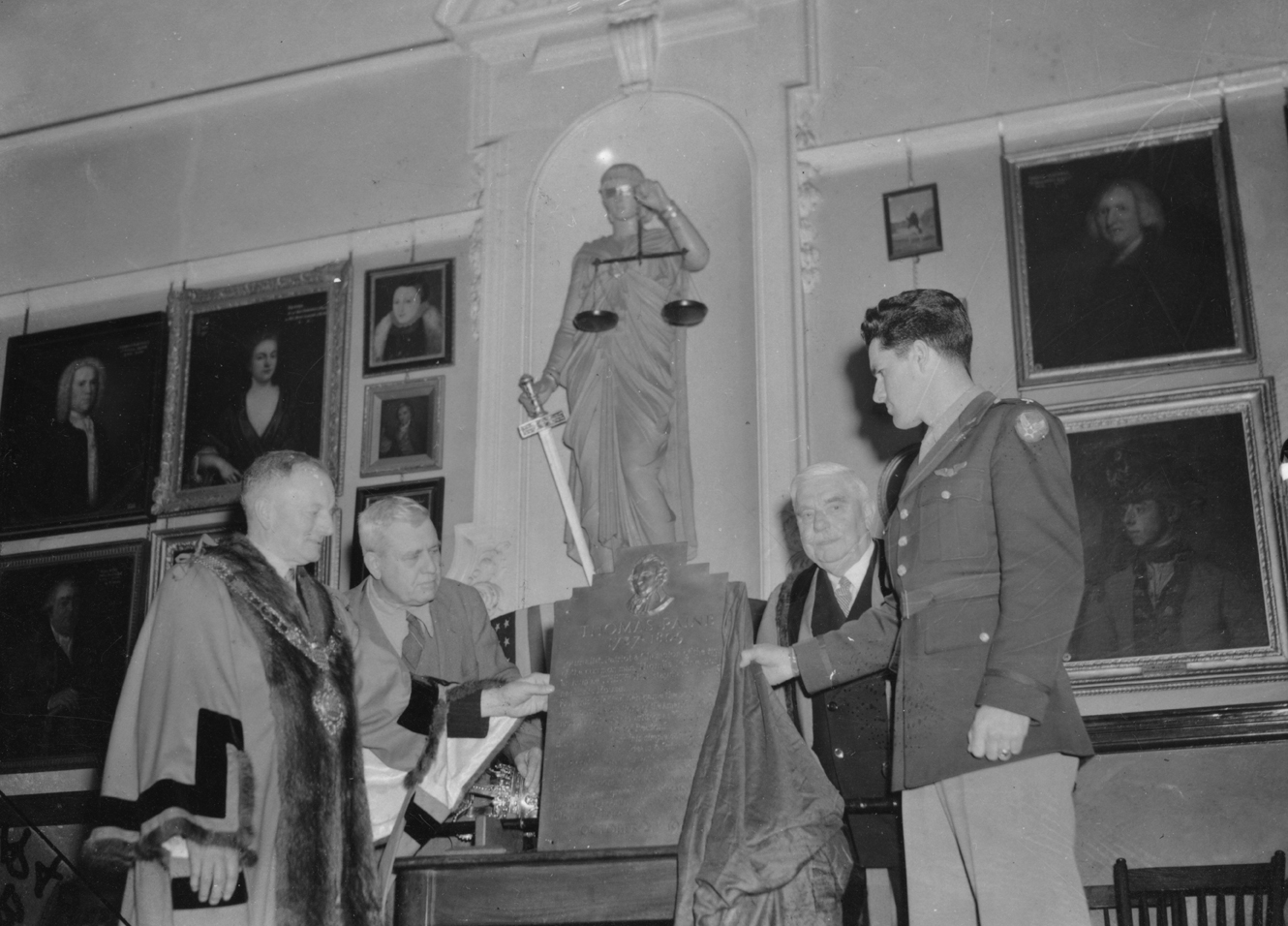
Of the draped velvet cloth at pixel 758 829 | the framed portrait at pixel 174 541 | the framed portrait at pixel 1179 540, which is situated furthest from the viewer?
the framed portrait at pixel 174 541

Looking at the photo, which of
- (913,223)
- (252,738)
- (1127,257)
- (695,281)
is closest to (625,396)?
(695,281)

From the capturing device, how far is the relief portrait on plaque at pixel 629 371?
732cm

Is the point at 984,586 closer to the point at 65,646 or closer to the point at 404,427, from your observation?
the point at 404,427

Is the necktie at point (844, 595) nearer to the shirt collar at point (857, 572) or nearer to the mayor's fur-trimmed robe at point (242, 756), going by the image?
the shirt collar at point (857, 572)

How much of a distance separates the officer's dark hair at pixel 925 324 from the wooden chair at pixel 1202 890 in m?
2.22

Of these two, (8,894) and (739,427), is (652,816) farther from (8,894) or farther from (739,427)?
(8,894)

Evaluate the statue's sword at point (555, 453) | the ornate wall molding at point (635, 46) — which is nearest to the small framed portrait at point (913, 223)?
the ornate wall molding at point (635, 46)

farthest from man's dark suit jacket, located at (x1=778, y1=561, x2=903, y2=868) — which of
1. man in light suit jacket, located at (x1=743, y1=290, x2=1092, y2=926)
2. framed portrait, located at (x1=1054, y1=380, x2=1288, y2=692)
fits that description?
framed portrait, located at (x1=1054, y1=380, x2=1288, y2=692)

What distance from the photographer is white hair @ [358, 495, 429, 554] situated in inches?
211

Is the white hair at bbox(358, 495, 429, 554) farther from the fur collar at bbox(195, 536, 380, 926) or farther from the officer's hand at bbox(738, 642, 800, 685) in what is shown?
the officer's hand at bbox(738, 642, 800, 685)

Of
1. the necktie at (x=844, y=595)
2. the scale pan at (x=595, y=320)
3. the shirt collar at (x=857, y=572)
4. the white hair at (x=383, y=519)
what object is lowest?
the necktie at (x=844, y=595)

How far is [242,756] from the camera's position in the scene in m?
4.04

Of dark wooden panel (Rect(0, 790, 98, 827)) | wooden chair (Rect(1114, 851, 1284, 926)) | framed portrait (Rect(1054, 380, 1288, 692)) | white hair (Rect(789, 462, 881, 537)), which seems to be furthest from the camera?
dark wooden panel (Rect(0, 790, 98, 827))

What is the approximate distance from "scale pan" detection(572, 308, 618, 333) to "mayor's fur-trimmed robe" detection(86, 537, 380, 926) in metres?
3.32
